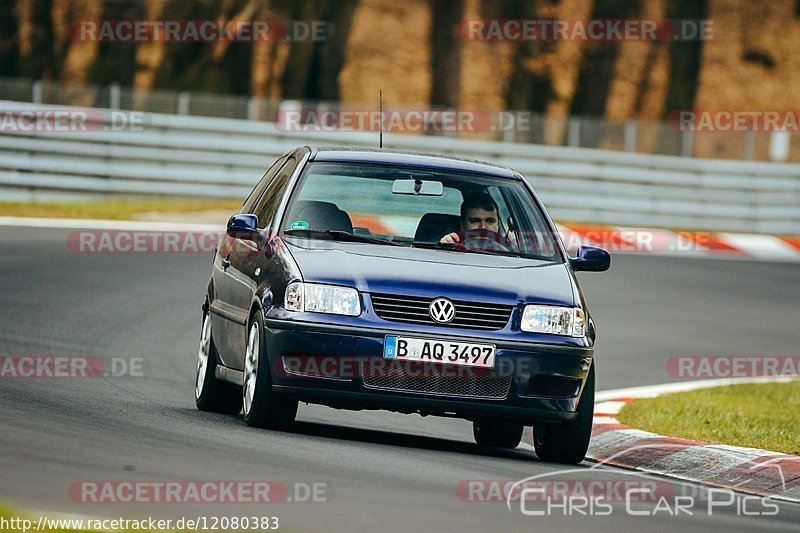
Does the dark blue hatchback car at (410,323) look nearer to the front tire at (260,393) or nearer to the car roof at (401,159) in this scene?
the front tire at (260,393)

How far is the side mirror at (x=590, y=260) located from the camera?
1013cm

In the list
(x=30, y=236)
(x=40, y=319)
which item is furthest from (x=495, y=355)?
(x=30, y=236)

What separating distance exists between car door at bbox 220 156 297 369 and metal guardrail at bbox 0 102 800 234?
1480 cm

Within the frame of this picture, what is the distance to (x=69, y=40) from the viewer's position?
3991 cm

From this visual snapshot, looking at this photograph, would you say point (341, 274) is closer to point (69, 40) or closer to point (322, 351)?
point (322, 351)

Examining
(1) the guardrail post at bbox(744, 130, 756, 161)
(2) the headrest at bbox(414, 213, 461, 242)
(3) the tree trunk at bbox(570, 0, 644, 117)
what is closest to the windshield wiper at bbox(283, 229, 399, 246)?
(2) the headrest at bbox(414, 213, 461, 242)

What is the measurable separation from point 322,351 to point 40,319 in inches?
240

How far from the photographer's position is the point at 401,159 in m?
10.3

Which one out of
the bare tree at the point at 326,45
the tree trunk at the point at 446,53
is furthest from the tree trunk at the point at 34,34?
the tree trunk at the point at 446,53

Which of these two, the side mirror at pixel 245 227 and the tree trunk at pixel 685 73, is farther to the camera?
the tree trunk at pixel 685 73

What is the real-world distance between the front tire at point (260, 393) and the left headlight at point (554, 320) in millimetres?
1268

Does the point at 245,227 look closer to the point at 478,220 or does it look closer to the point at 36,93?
the point at 478,220

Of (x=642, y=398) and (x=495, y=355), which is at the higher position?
(x=495, y=355)

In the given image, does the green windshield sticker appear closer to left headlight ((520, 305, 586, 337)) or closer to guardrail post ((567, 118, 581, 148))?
left headlight ((520, 305, 586, 337))
